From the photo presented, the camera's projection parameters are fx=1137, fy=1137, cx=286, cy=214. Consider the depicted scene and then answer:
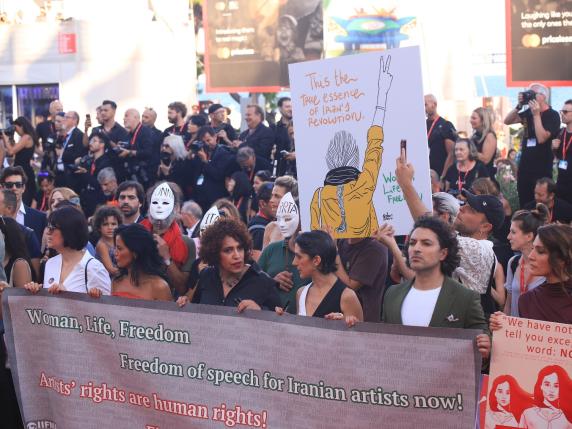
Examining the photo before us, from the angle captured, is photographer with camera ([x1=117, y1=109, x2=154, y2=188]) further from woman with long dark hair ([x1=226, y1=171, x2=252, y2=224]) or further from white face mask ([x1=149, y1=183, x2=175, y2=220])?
white face mask ([x1=149, y1=183, x2=175, y2=220])

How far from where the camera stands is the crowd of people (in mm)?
5617

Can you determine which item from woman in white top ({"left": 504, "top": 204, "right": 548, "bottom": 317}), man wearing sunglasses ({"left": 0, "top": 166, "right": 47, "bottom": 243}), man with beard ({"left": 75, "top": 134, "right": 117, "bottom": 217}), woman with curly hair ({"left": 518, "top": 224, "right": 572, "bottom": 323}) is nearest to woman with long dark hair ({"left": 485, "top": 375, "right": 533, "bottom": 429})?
woman with curly hair ({"left": 518, "top": 224, "right": 572, "bottom": 323})

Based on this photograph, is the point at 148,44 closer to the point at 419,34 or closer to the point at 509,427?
the point at 419,34

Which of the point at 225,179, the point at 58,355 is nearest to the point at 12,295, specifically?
the point at 58,355

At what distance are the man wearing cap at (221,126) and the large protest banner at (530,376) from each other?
8.48 meters

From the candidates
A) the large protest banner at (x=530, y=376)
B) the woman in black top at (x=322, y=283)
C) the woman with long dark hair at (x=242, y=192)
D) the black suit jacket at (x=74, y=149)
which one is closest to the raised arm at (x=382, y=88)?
the woman in black top at (x=322, y=283)

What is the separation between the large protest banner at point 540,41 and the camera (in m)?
12.9

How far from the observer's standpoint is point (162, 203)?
869cm

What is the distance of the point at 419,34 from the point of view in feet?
53.0

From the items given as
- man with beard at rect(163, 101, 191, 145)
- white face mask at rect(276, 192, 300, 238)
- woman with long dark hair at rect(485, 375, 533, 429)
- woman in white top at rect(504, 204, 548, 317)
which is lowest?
woman with long dark hair at rect(485, 375, 533, 429)

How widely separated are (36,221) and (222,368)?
4582 mm

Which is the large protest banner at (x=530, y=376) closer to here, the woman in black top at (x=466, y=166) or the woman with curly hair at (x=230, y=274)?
the woman with curly hair at (x=230, y=274)

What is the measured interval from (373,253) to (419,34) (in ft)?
Answer: 32.0

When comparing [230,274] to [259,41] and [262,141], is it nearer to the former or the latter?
[262,141]
